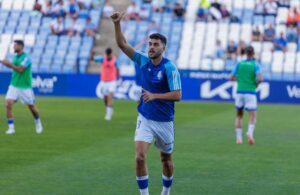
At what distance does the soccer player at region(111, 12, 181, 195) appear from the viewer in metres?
11.1

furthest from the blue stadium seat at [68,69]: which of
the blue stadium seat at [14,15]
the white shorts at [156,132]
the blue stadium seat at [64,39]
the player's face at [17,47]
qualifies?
the white shorts at [156,132]

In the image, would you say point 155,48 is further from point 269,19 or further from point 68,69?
point 269,19

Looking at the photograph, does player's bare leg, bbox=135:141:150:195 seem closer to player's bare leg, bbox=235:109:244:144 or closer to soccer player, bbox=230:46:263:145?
soccer player, bbox=230:46:263:145

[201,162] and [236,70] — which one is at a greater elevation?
[236,70]

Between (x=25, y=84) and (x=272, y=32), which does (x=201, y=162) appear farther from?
(x=272, y=32)

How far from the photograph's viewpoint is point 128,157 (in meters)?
16.8

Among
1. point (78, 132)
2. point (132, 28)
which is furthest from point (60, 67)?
point (78, 132)

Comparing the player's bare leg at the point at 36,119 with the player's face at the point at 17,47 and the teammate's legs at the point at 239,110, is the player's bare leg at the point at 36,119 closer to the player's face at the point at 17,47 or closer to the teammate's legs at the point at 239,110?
the player's face at the point at 17,47

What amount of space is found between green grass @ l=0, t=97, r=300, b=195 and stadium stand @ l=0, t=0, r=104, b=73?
13.3m

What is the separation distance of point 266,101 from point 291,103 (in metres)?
1.10

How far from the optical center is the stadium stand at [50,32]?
4184 centimetres

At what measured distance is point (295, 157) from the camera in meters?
17.5

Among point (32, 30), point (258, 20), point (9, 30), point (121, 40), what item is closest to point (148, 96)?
point (121, 40)

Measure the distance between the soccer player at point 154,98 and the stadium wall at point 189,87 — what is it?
79.9 feet
